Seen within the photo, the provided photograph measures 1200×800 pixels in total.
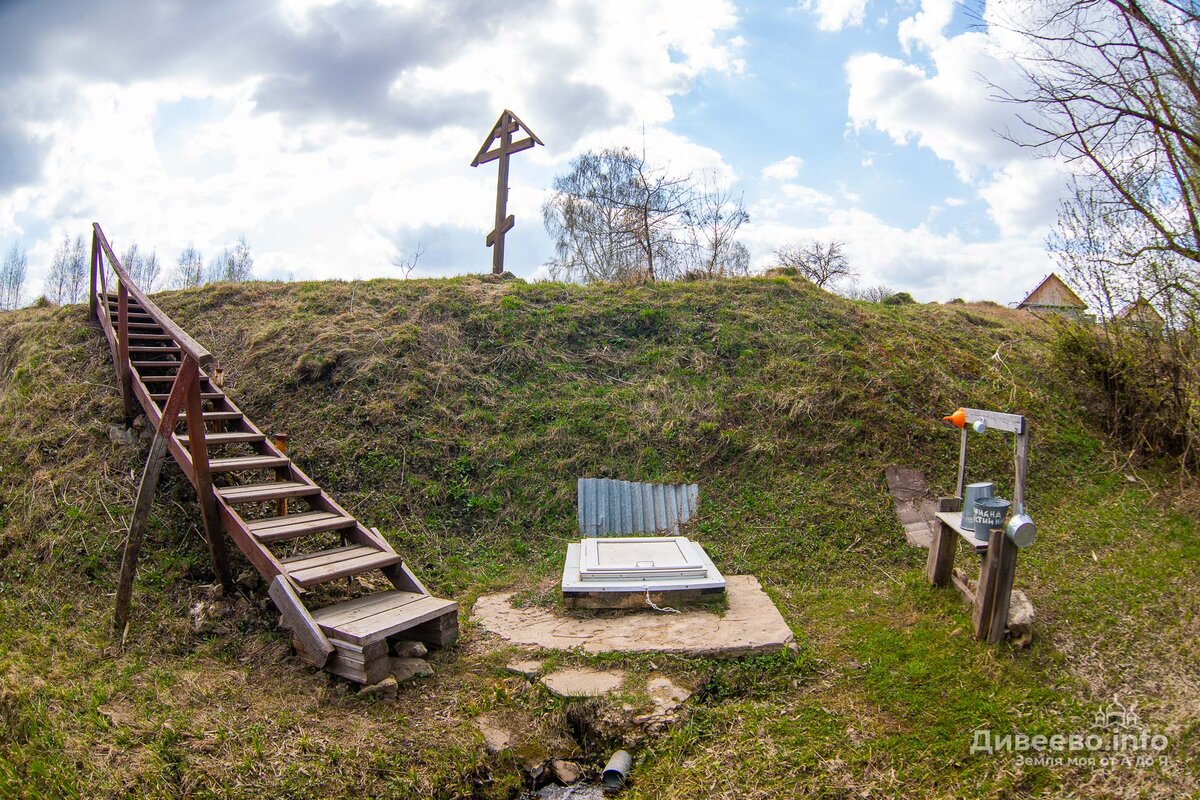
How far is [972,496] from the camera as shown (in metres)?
4.48

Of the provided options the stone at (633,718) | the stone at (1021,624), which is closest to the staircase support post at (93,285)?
the stone at (633,718)

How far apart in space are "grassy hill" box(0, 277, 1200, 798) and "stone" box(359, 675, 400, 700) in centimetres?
7

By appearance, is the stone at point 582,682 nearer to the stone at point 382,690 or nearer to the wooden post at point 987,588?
the stone at point 382,690

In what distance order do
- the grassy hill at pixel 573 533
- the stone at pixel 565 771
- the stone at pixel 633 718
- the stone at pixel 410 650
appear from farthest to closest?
the stone at pixel 410 650, the stone at pixel 633 718, the stone at pixel 565 771, the grassy hill at pixel 573 533

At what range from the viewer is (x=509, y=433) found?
7617mm

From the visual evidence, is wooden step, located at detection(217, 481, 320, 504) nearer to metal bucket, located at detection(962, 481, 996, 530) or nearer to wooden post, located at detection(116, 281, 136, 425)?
wooden post, located at detection(116, 281, 136, 425)

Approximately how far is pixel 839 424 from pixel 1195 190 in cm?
394

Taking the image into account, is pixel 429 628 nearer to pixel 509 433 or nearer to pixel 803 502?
pixel 509 433

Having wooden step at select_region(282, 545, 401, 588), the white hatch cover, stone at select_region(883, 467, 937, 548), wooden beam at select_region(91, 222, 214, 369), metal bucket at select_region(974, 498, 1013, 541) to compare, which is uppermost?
wooden beam at select_region(91, 222, 214, 369)

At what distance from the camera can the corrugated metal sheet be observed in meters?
6.76

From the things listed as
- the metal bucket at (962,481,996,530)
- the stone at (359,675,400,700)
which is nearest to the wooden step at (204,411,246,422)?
the stone at (359,675,400,700)

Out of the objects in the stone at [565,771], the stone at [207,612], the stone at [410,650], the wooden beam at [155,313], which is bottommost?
the stone at [565,771]

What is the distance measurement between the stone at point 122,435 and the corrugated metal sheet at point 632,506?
437cm

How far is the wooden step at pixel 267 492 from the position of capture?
201 inches
